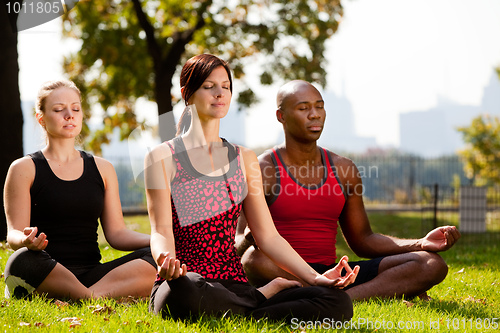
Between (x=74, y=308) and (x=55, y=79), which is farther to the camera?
(x=55, y=79)

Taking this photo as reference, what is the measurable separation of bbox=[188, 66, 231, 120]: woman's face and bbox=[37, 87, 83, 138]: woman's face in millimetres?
1491

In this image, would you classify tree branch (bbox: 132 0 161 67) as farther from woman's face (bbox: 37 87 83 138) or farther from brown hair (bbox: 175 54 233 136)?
brown hair (bbox: 175 54 233 136)

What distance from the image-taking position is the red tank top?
5.50 meters

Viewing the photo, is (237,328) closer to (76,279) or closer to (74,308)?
(74,308)

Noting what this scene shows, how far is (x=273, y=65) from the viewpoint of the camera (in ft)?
65.0

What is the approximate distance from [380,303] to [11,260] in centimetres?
310

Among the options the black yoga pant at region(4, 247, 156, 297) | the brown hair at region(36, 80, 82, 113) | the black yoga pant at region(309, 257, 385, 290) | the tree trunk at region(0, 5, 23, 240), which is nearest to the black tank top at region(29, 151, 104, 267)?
the black yoga pant at region(4, 247, 156, 297)

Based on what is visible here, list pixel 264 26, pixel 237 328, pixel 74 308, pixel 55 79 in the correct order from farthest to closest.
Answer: pixel 264 26, pixel 55 79, pixel 74 308, pixel 237 328

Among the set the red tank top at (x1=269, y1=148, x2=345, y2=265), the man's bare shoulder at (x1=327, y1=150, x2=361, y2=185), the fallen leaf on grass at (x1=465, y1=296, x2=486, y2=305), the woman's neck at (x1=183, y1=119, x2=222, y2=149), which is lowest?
the fallen leaf on grass at (x1=465, y1=296, x2=486, y2=305)

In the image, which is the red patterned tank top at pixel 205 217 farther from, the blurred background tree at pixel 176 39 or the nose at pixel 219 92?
the blurred background tree at pixel 176 39

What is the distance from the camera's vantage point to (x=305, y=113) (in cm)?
561

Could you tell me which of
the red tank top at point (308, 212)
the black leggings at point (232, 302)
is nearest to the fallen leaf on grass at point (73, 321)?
the black leggings at point (232, 302)

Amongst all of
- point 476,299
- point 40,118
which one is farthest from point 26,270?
point 476,299

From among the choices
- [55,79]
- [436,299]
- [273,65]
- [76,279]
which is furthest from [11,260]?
[273,65]
